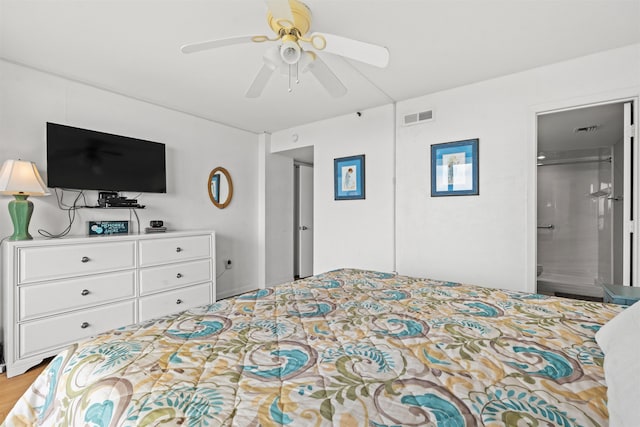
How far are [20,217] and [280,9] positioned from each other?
96.1 inches

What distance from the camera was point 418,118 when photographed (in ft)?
10.4

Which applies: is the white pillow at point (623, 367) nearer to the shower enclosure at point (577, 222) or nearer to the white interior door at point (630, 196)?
the white interior door at point (630, 196)

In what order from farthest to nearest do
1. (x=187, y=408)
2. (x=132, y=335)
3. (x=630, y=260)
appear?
(x=630, y=260) < (x=132, y=335) < (x=187, y=408)

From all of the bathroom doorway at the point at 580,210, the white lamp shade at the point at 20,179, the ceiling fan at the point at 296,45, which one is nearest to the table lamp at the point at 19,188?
the white lamp shade at the point at 20,179

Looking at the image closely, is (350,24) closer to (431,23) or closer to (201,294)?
(431,23)

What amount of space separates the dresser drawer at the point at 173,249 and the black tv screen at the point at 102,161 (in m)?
0.62

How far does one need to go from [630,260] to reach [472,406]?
8.59ft

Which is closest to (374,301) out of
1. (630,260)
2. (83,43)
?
(630,260)

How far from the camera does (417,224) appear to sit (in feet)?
10.4

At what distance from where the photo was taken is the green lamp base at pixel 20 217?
222 centimetres

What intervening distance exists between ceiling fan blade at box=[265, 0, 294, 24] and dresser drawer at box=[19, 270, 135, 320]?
8.11 feet

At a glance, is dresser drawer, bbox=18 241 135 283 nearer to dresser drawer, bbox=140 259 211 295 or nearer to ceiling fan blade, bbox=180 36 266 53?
dresser drawer, bbox=140 259 211 295

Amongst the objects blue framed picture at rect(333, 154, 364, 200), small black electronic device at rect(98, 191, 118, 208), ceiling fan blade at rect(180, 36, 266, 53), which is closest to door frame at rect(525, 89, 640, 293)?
blue framed picture at rect(333, 154, 364, 200)

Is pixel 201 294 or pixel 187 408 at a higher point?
pixel 187 408
